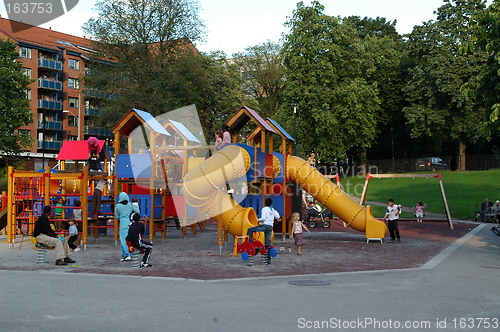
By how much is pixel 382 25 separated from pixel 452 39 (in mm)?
14153

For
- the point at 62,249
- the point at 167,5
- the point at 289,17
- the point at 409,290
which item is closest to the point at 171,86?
the point at 167,5

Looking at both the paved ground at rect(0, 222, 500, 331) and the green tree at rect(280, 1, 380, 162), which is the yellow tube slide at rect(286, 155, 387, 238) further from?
the green tree at rect(280, 1, 380, 162)

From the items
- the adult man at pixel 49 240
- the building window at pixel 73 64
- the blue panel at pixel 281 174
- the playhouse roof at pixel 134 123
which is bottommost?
the adult man at pixel 49 240

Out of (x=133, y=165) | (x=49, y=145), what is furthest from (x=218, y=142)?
(x=49, y=145)

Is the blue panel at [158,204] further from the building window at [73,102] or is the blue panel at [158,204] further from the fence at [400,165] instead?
the building window at [73,102]

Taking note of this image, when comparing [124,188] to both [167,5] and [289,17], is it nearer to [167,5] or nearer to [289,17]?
[167,5]

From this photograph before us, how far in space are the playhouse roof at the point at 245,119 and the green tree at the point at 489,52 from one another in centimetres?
795

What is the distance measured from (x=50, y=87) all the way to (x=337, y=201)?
58.3m

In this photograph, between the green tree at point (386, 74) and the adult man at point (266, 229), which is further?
the green tree at point (386, 74)

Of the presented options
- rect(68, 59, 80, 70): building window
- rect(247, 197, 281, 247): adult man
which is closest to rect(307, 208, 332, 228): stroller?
rect(247, 197, 281, 247): adult man

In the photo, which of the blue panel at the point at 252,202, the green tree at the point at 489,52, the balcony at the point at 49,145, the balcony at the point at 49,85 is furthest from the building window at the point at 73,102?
the green tree at the point at 489,52

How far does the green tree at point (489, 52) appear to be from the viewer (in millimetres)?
19480

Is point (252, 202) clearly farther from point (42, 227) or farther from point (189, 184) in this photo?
point (42, 227)

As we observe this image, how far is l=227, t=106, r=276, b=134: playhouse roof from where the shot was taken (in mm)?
22906
